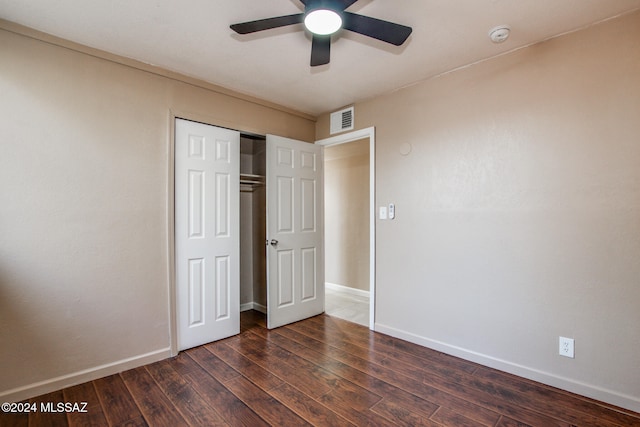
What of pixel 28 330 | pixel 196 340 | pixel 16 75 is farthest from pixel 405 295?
pixel 16 75

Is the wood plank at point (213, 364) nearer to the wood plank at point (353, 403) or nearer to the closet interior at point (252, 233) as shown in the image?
the wood plank at point (353, 403)

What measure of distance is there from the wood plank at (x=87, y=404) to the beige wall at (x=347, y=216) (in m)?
3.34

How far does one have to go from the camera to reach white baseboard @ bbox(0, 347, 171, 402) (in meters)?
1.92

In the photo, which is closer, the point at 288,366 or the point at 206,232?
the point at 288,366

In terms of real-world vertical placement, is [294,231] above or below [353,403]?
above

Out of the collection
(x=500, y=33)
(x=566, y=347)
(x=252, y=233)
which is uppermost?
(x=500, y=33)

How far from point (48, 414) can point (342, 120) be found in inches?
134

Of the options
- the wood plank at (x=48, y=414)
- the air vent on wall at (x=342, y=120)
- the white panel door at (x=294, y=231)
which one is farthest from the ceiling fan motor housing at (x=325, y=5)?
the wood plank at (x=48, y=414)

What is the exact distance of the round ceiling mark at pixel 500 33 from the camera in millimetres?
1985

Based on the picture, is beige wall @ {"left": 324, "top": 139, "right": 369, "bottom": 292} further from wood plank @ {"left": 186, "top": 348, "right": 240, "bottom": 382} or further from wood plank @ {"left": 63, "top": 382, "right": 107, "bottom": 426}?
wood plank @ {"left": 63, "top": 382, "right": 107, "bottom": 426}

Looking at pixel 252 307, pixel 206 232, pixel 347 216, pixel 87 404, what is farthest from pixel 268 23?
pixel 347 216

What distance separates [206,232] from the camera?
2789 millimetres

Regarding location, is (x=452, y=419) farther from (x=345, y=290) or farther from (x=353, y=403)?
(x=345, y=290)

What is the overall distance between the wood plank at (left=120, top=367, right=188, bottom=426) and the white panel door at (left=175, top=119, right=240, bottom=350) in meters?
0.42
